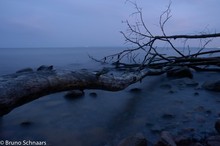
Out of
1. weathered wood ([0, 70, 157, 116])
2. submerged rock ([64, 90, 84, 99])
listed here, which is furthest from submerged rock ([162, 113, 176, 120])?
submerged rock ([64, 90, 84, 99])

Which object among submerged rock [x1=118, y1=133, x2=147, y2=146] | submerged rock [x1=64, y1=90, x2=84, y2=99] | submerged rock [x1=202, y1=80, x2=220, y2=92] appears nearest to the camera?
submerged rock [x1=118, y1=133, x2=147, y2=146]

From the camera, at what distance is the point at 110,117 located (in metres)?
4.68

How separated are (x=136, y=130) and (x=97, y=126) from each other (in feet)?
2.36

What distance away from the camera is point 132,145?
9.77 feet

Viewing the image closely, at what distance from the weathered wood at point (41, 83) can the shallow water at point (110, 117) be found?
2.08 ft

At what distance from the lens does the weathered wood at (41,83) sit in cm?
334

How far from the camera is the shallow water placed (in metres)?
3.79

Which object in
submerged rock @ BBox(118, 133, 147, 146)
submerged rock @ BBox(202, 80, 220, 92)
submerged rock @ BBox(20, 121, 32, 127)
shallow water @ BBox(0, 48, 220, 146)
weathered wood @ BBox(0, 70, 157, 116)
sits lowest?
submerged rock @ BBox(20, 121, 32, 127)

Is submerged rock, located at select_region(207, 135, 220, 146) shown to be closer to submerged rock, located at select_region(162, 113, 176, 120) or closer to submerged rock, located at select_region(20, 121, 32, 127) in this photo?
submerged rock, located at select_region(162, 113, 176, 120)

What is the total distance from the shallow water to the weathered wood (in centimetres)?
63

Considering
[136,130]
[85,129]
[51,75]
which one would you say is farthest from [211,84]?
[51,75]

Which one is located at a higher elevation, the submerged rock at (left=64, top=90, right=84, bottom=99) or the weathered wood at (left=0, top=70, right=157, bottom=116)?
the weathered wood at (left=0, top=70, right=157, bottom=116)

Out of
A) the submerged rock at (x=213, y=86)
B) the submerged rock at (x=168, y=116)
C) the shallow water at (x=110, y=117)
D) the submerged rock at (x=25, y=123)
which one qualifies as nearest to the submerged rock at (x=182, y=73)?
the submerged rock at (x=213, y=86)

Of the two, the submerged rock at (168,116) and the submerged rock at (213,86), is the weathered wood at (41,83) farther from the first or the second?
the submerged rock at (213,86)
